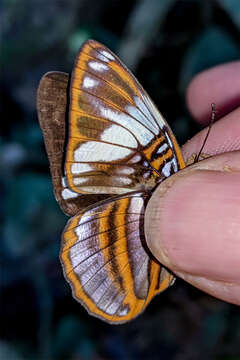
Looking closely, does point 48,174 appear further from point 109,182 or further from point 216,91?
point 109,182

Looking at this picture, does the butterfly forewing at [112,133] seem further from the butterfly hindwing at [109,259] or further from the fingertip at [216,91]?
the fingertip at [216,91]

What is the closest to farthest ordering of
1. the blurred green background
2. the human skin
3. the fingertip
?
the human skin → the fingertip → the blurred green background

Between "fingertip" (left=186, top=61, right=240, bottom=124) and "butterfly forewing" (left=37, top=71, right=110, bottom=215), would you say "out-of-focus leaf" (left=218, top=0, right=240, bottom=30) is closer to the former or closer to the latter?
"fingertip" (left=186, top=61, right=240, bottom=124)

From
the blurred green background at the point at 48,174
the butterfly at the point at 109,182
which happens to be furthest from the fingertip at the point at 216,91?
the butterfly at the point at 109,182

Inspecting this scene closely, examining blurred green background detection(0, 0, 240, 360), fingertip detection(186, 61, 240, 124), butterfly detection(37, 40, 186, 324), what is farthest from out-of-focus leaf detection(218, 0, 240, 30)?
butterfly detection(37, 40, 186, 324)

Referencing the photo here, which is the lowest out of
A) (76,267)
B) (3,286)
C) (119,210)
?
(3,286)

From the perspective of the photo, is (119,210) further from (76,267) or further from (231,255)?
(231,255)

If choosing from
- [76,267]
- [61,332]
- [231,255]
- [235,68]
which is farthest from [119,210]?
[61,332]

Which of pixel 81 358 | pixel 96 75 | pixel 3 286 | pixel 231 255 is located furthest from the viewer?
pixel 3 286
